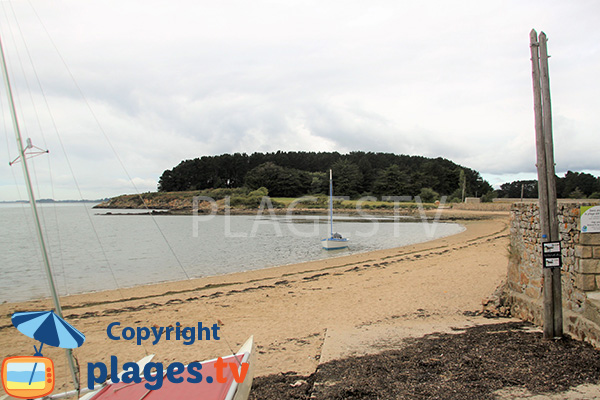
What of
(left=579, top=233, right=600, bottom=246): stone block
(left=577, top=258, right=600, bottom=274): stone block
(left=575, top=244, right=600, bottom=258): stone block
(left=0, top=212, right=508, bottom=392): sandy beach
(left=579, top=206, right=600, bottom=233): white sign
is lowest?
(left=0, top=212, right=508, bottom=392): sandy beach

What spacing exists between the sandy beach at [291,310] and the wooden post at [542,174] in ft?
5.73

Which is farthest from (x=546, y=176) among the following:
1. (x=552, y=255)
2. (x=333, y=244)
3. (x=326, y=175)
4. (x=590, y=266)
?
(x=326, y=175)

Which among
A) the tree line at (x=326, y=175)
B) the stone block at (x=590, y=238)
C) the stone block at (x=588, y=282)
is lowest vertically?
the stone block at (x=588, y=282)

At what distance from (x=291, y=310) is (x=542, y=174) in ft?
21.2

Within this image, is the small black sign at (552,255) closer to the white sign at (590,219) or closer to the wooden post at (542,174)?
the wooden post at (542,174)

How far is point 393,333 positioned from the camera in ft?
21.9

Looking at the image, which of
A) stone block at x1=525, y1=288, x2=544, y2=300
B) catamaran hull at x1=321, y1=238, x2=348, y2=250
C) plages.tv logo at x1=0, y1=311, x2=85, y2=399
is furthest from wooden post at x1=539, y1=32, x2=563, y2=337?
catamaran hull at x1=321, y1=238, x2=348, y2=250

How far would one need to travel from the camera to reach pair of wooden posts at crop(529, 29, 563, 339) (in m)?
5.23

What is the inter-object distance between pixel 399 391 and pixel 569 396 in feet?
5.45

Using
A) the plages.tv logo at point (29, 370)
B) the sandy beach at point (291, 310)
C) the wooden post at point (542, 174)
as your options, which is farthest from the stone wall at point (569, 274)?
the plages.tv logo at point (29, 370)

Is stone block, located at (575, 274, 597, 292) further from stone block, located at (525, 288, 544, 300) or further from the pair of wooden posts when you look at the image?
stone block, located at (525, 288, 544, 300)

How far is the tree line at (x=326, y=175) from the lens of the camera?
325 ft

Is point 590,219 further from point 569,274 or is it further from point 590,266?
point 569,274

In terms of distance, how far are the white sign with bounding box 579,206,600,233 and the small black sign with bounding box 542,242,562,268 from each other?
0.42 meters
